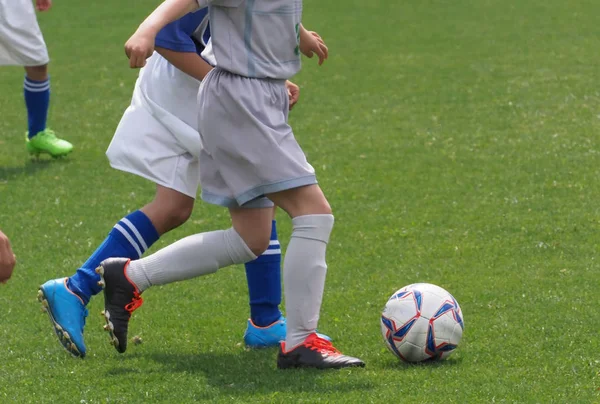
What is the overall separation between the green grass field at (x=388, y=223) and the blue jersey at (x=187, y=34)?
49.3 inches

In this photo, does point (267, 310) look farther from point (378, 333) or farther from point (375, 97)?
point (375, 97)

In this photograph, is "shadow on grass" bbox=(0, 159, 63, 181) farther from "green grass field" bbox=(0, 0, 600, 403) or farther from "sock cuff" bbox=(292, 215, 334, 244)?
"sock cuff" bbox=(292, 215, 334, 244)

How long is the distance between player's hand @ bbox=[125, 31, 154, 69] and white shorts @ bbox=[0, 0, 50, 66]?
501 cm

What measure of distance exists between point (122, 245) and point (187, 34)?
3.08 ft

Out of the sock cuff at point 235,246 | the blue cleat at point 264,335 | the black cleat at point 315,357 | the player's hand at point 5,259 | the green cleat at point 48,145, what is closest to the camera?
the player's hand at point 5,259

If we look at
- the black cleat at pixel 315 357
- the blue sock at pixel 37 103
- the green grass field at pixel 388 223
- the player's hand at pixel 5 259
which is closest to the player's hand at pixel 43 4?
the blue sock at pixel 37 103

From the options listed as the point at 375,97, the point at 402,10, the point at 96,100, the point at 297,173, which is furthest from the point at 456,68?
the point at 297,173

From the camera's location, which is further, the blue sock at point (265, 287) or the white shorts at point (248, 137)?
the blue sock at point (265, 287)

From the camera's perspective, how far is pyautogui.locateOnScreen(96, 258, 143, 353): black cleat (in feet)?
14.8

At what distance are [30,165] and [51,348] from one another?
4.31 metres

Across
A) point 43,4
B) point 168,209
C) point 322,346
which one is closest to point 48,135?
point 43,4

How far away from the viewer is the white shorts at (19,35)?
858cm

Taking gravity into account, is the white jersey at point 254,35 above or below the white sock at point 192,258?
above

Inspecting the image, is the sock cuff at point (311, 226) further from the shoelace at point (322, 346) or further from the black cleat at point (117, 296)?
the black cleat at point (117, 296)
